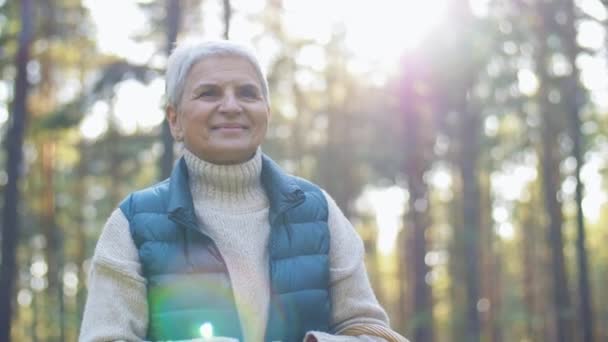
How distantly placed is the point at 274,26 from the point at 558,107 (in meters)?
7.20

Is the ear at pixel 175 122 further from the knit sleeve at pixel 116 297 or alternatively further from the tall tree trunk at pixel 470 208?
the tall tree trunk at pixel 470 208

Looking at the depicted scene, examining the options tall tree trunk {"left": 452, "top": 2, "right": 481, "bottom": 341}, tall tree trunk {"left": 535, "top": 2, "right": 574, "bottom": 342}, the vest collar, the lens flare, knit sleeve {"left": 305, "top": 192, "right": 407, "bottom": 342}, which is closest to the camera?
the lens flare

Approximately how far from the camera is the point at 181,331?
2736 millimetres

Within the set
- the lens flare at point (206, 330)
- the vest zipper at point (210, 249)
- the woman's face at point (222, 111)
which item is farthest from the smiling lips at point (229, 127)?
the lens flare at point (206, 330)

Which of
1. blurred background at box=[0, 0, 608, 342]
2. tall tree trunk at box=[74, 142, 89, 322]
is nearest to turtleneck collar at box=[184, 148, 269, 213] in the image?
blurred background at box=[0, 0, 608, 342]

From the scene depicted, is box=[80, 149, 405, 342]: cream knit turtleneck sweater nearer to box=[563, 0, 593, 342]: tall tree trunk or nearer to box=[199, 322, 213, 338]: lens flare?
box=[199, 322, 213, 338]: lens flare

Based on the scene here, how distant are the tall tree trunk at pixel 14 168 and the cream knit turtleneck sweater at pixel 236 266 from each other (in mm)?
14244

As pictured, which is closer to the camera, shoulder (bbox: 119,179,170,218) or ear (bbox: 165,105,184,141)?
shoulder (bbox: 119,179,170,218)

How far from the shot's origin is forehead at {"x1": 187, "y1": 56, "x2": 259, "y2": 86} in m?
2.96

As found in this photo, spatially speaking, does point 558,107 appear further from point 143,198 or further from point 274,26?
point 143,198

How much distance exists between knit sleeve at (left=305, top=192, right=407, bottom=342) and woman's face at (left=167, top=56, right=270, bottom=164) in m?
0.40

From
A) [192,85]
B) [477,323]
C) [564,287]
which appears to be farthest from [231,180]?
[564,287]

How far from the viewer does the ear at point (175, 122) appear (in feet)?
10.1

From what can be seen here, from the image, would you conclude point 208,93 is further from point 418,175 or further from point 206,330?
point 418,175
